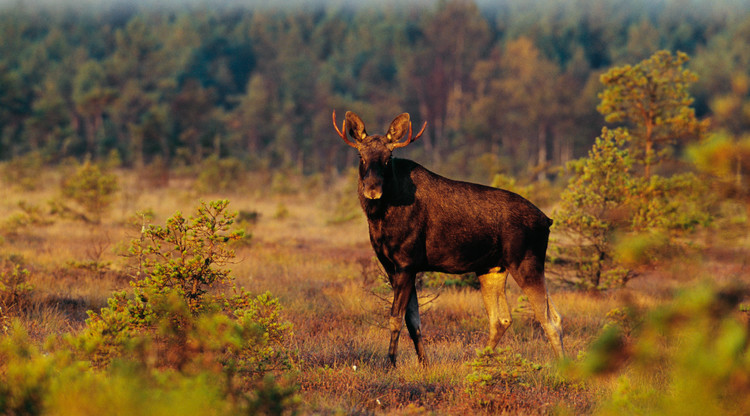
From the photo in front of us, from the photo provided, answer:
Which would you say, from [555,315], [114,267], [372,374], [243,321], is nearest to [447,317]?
[555,315]

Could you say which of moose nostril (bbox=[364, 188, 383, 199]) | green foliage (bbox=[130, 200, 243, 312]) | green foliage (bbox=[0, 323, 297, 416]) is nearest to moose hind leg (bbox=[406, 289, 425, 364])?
moose nostril (bbox=[364, 188, 383, 199])

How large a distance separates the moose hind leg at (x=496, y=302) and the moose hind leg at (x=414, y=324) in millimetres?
927

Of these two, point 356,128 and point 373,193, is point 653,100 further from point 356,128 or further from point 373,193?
point 373,193

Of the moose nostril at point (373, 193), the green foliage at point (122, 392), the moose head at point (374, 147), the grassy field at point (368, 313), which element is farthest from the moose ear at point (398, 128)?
the green foliage at point (122, 392)

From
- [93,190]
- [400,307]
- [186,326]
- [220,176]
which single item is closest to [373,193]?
[400,307]

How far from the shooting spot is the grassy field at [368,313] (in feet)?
17.2

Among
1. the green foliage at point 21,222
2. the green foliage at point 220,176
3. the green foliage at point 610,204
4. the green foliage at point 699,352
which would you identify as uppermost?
the green foliage at point 699,352

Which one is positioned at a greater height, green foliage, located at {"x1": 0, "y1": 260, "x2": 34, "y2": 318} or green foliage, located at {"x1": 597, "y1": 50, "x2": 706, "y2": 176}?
green foliage, located at {"x1": 597, "y1": 50, "x2": 706, "y2": 176}

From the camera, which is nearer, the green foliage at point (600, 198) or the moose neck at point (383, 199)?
the moose neck at point (383, 199)

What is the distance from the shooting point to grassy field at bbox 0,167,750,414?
17.2 ft

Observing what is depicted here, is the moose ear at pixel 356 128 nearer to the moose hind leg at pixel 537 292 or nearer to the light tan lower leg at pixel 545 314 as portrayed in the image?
the moose hind leg at pixel 537 292

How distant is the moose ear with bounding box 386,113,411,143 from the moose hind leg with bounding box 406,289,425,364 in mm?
1664

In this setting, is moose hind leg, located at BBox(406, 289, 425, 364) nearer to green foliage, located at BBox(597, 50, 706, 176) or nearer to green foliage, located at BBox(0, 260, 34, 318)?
green foliage, located at BBox(0, 260, 34, 318)

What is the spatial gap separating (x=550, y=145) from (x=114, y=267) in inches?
2636
